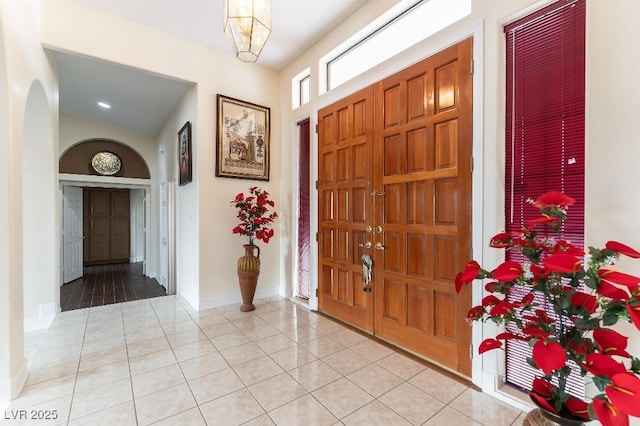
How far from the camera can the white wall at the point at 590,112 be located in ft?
4.54

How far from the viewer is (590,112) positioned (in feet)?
4.89

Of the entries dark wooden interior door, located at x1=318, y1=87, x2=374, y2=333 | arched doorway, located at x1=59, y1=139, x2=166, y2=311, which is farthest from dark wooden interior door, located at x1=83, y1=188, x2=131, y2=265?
dark wooden interior door, located at x1=318, y1=87, x2=374, y2=333

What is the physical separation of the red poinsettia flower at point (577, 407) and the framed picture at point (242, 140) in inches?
142

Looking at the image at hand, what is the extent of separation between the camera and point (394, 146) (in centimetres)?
254

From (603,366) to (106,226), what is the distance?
10.1m

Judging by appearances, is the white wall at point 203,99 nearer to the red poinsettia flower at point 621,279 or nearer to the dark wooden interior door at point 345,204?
the dark wooden interior door at point 345,204

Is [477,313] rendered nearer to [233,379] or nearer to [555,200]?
[555,200]

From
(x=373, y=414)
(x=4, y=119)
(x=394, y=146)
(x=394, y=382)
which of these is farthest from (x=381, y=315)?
(x=4, y=119)

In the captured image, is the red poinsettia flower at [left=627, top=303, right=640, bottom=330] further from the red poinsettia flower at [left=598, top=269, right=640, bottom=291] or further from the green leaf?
the green leaf

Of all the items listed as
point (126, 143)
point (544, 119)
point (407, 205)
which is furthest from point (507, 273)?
point (126, 143)

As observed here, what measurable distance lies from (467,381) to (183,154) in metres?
4.15

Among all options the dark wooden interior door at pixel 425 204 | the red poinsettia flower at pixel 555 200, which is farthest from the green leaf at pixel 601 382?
the dark wooden interior door at pixel 425 204

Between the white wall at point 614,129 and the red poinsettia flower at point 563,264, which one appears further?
the white wall at point 614,129

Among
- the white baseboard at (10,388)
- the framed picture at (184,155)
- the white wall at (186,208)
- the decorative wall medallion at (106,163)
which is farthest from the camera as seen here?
the decorative wall medallion at (106,163)
